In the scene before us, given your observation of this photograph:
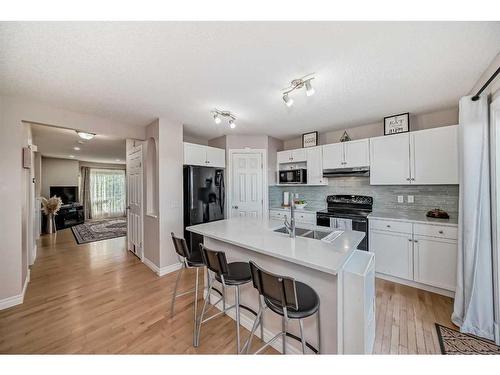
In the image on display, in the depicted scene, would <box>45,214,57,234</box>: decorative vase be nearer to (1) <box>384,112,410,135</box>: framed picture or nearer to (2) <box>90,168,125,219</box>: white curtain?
(2) <box>90,168,125,219</box>: white curtain

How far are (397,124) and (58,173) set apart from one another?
9.72 metres

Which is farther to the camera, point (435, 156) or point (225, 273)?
point (435, 156)

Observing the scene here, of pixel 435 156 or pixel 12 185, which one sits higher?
pixel 435 156

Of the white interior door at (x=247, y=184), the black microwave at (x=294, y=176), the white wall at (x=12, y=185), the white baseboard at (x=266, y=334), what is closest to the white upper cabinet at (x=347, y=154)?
the black microwave at (x=294, y=176)

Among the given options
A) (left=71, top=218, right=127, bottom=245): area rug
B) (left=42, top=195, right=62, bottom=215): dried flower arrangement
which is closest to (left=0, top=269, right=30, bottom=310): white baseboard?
(left=71, top=218, right=127, bottom=245): area rug

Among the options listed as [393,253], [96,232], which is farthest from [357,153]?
[96,232]

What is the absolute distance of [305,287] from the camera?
4.78ft

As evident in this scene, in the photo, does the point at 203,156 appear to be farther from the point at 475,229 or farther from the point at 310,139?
the point at 475,229

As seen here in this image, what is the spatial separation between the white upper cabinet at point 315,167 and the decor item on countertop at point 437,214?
4.97 ft

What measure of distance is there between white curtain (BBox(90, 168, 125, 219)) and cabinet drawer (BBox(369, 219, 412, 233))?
9428mm

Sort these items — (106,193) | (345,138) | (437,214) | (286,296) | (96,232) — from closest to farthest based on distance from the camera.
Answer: (286,296) → (437,214) → (345,138) → (96,232) → (106,193)

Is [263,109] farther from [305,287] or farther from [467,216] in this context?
[467,216]

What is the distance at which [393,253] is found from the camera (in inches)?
107
